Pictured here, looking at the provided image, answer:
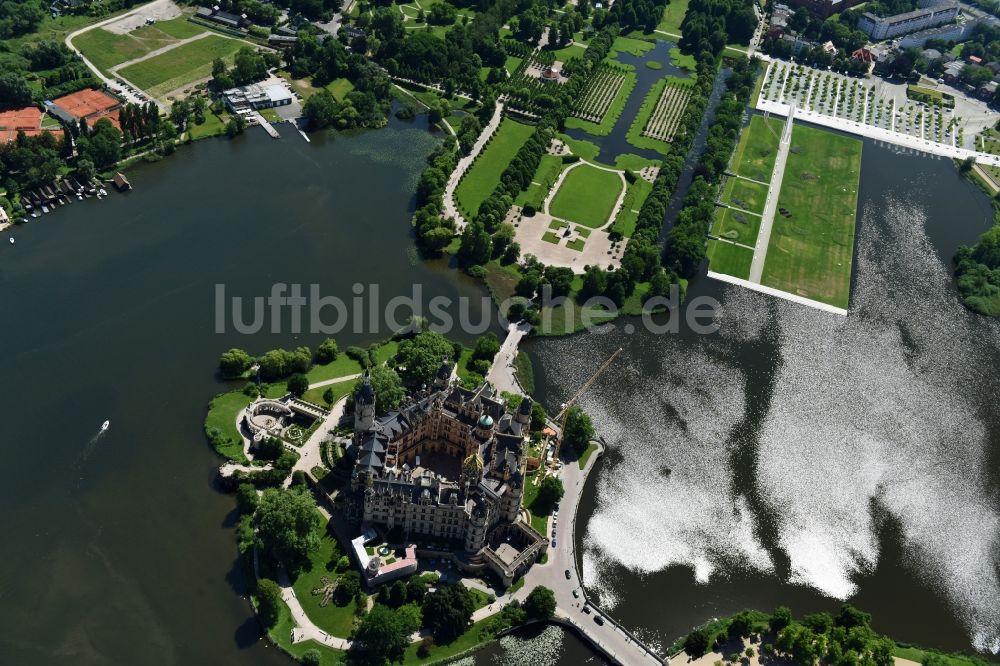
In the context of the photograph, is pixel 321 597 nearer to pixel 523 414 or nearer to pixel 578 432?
pixel 523 414

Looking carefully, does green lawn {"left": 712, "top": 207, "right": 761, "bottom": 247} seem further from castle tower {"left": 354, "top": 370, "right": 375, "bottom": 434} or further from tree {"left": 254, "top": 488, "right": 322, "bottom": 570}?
tree {"left": 254, "top": 488, "right": 322, "bottom": 570}

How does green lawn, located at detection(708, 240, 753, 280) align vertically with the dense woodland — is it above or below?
below

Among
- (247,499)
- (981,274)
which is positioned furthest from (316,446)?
(981,274)

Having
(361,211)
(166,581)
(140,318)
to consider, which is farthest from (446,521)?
(361,211)

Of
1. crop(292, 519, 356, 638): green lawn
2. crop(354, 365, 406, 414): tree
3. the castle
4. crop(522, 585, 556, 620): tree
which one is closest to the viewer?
crop(292, 519, 356, 638): green lawn

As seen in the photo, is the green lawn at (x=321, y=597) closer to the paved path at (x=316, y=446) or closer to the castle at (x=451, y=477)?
the castle at (x=451, y=477)

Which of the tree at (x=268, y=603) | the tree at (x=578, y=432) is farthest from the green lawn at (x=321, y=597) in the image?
the tree at (x=578, y=432)

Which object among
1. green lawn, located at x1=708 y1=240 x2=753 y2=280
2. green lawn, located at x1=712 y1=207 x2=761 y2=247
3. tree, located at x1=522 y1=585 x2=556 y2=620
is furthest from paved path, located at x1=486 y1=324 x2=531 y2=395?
green lawn, located at x1=712 y1=207 x2=761 y2=247
